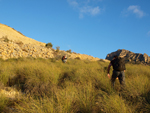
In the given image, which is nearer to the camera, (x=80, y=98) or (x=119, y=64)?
(x=80, y=98)

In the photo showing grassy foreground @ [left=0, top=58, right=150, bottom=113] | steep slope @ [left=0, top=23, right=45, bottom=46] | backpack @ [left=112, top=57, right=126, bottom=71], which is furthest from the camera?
steep slope @ [left=0, top=23, right=45, bottom=46]

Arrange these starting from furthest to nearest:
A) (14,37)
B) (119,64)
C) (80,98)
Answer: (14,37), (119,64), (80,98)

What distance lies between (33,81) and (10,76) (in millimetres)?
2185

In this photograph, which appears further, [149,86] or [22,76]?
[22,76]

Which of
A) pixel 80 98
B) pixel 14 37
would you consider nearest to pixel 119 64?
pixel 80 98

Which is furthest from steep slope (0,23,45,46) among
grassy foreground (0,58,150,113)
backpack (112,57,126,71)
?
backpack (112,57,126,71)

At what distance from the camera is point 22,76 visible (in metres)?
7.86

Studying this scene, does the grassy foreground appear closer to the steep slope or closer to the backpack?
the backpack

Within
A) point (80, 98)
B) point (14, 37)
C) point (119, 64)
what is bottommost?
point (80, 98)

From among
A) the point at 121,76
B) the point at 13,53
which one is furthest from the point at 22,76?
the point at 13,53

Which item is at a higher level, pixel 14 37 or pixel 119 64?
pixel 14 37

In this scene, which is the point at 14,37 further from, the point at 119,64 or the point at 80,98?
the point at 80,98

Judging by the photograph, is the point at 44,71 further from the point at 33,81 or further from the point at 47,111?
the point at 47,111

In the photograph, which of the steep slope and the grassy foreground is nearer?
the grassy foreground
